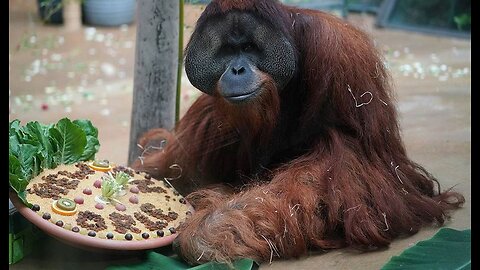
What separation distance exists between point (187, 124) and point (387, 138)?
98 cm

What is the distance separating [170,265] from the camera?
2.71 meters

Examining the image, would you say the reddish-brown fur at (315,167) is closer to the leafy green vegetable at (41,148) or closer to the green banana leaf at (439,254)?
the green banana leaf at (439,254)

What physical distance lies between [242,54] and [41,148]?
2.86ft

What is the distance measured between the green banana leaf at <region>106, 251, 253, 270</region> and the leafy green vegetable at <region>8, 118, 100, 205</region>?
462 millimetres

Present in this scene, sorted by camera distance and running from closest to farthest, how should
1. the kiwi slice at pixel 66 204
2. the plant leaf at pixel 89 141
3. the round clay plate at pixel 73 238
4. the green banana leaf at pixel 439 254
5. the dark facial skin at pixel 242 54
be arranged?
the green banana leaf at pixel 439 254 → the round clay plate at pixel 73 238 → the kiwi slice at pixel 66 204 → the dark facial skin at pixel 242 54 → the plant leaf at pixel 89 141

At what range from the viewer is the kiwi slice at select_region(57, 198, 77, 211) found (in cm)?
272

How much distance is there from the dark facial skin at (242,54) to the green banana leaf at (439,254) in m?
0.85

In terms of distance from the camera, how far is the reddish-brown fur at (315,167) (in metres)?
2.75

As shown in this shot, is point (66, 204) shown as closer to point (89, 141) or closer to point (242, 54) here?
point (89, 141)

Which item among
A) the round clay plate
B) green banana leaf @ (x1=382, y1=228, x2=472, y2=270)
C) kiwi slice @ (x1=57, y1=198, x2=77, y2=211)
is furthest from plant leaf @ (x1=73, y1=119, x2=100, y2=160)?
green banana leaf @ (x1=382, y1=228, x2=472, y2=270)

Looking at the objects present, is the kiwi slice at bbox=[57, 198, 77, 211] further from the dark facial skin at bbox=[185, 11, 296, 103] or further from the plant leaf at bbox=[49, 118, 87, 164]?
the dark facial skin at bbox=[185, 11, 296, 103]

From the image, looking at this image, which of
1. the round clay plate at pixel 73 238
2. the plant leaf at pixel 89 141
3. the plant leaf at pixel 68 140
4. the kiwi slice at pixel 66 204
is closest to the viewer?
the round clay plate at pixel 73 238

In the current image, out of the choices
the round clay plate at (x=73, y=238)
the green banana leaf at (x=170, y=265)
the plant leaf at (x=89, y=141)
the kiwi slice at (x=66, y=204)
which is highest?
the plant leaf at (x=89, y=141)

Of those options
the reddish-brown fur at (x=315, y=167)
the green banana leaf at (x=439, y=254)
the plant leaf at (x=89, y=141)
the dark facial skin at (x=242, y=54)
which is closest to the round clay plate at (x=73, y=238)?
the reddish-brown fur at (x=315, y=167)
